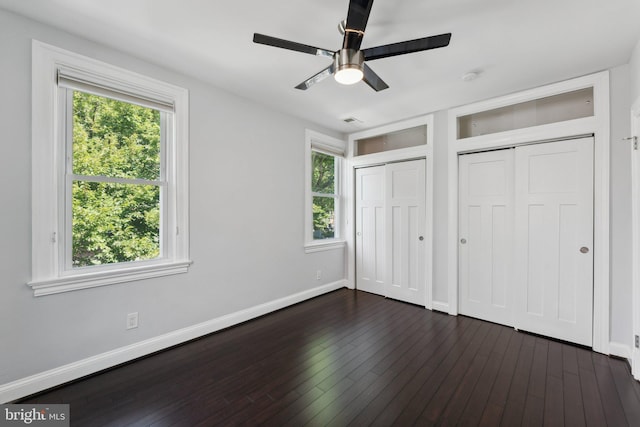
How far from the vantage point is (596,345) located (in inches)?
98.8

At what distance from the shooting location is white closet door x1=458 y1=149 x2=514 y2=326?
3.08 metres

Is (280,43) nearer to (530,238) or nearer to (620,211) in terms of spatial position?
(530,238)

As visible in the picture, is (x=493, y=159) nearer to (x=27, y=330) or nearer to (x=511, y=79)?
(x=511, y=79)

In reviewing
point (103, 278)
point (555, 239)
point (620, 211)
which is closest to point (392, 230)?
point (555, 239)

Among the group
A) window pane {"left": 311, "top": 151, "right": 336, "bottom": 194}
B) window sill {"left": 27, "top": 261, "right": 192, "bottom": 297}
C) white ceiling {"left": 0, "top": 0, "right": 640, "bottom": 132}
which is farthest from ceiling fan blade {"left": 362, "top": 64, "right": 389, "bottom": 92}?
window sill {"left": 27, "top": 261, "right": 192, "bottom": 297}

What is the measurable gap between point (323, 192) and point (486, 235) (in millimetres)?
2341

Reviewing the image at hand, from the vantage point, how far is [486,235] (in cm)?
322

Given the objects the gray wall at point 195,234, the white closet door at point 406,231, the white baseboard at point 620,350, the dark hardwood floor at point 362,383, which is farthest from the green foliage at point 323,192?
the white baseboard at point 620,350

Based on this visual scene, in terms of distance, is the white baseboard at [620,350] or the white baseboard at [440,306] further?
the white baseboard at [440,306]

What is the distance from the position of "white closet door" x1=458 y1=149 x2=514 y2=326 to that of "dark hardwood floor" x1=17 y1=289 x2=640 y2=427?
377 millimetres

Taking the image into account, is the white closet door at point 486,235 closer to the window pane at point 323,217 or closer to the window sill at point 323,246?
the window sill at point 323,246

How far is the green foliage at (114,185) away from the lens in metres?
2.13

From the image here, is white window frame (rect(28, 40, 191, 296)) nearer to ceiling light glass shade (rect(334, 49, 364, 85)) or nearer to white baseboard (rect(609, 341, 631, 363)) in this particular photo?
ceiling light glass shade (rect(334, 49, 364, 85))

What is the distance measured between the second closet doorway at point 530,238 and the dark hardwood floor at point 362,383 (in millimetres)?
287
